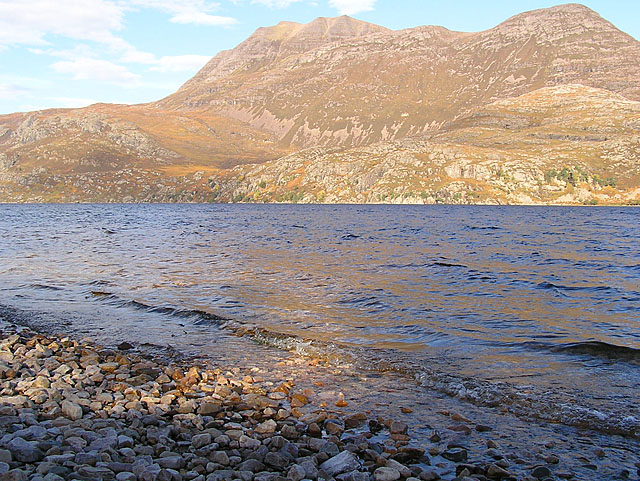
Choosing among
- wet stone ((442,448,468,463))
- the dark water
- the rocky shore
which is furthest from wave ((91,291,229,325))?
wet stone ((442,448,468,463))

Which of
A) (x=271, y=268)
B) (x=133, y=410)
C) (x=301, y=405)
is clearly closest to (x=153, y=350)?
(x=133, y=410)

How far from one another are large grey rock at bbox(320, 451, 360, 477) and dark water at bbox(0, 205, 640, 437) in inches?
207

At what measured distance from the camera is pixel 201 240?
2544 inches

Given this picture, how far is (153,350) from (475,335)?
1248 cm

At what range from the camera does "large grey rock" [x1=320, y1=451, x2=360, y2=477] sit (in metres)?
9.15

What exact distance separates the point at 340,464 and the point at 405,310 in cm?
1586

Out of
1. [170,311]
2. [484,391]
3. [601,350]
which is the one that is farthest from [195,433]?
[601,350]

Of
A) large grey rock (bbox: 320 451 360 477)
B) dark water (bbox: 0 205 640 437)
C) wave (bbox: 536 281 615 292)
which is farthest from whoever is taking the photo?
wave (bbox: 536 281 615 292)

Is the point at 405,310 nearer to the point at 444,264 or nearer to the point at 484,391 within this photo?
the point at 484,391

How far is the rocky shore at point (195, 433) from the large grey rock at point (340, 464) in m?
0.02

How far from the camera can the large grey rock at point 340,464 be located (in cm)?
915

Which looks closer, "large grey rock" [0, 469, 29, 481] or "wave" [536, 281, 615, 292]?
"large grey rock" [0, 469, 29, 481]

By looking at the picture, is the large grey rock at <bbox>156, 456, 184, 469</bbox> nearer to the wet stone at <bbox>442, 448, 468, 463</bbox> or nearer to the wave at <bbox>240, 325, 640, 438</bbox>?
the wet stone at <bbox>442, 448, 468, 463</bbox>

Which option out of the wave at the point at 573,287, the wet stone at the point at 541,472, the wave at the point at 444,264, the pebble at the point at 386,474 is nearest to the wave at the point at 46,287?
the wave at the point at 444,264
